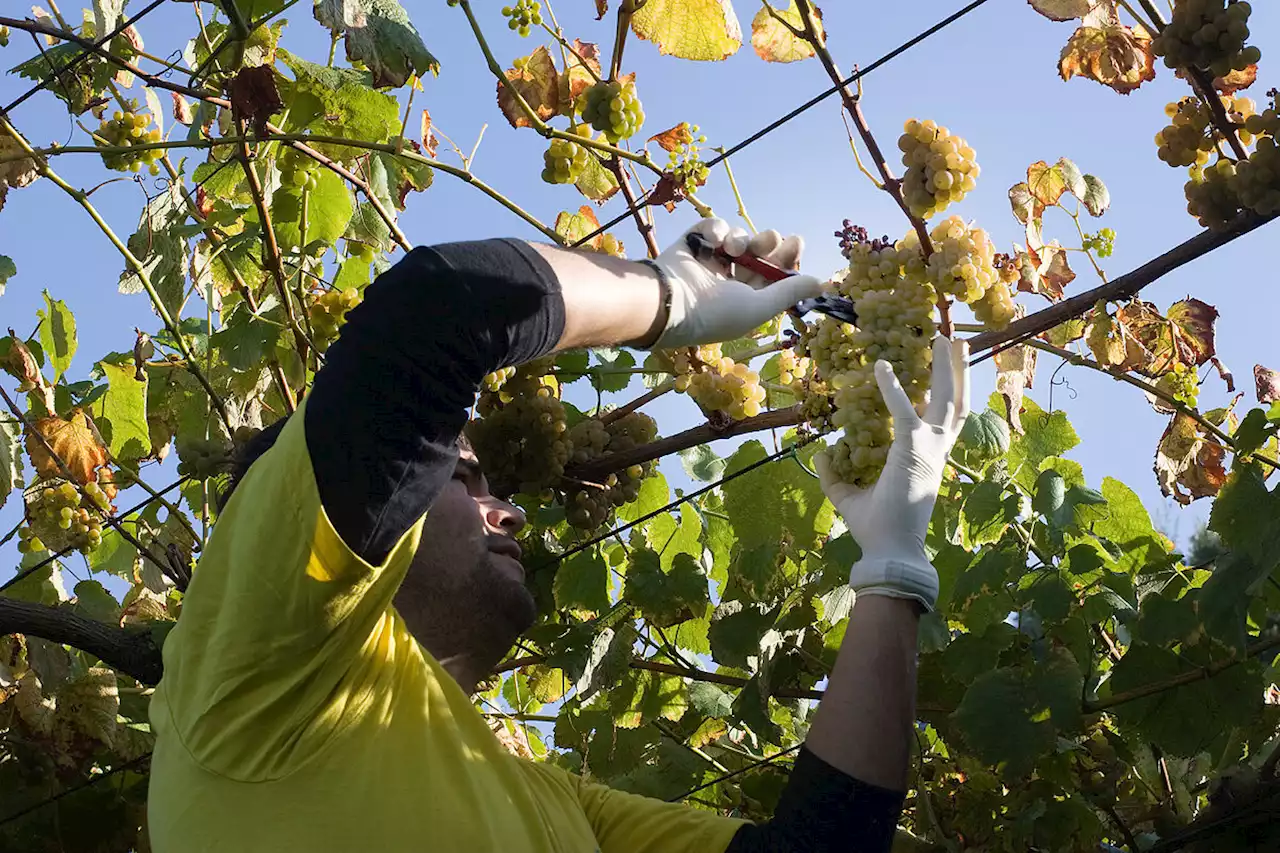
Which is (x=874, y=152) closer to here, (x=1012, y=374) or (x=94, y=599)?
(x=1012, y=374)

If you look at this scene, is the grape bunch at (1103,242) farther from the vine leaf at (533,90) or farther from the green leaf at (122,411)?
the green leaf at (122,411)

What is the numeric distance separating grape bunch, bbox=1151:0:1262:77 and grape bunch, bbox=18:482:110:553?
9.62ft

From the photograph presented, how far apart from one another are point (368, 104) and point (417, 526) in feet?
5.98

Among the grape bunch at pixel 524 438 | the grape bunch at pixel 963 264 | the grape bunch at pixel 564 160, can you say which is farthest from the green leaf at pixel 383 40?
the grape bunch at pixel 963 264

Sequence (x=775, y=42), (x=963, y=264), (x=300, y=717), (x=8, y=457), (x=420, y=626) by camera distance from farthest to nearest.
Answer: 1. (x=8, y=457)
2. (x=775, y=42)
3. (x=420, y=626)
4. (x=963, y=264)
5. (x=300, y=717)

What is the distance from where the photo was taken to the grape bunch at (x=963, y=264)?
2.04 m

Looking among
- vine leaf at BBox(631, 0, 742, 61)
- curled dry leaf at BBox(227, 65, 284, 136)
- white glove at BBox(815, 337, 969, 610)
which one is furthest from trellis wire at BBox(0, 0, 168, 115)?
white glove at BBox(815, 337, 969, 610)

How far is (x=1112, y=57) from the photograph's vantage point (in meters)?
2.64

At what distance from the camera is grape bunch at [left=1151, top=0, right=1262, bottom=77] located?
82.0 inches

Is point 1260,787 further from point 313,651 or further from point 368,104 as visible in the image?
point 368,104

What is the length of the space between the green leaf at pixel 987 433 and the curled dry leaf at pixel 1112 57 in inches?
30.6

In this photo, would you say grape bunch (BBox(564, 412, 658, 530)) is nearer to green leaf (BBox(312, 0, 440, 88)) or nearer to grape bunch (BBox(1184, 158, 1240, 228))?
green leaf (BBox(312, 0, 440, 88))

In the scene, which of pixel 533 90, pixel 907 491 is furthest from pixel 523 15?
pixel 907 491

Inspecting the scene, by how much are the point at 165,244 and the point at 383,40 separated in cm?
115
